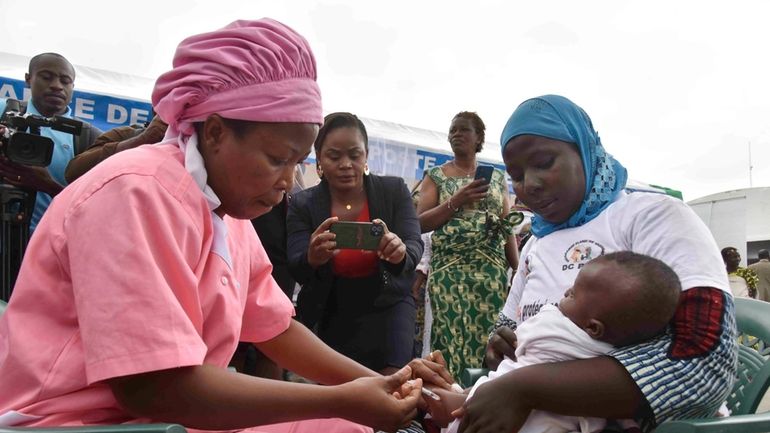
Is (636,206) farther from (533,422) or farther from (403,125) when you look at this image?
(403,125)

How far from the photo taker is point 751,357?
195 cm

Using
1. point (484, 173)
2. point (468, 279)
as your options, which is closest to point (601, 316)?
point (468, 279)

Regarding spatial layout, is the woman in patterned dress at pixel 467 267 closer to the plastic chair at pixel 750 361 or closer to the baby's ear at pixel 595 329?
the plastic chair at pixel 750 361

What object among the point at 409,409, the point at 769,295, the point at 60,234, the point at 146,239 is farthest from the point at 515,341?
the point at 769,295

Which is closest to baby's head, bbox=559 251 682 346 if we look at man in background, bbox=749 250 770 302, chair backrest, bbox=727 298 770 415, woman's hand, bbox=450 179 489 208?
chair backrest, bbox=727 298 770 415

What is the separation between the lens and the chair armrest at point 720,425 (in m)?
1.32

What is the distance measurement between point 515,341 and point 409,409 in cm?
49

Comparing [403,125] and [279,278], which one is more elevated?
[403,125]

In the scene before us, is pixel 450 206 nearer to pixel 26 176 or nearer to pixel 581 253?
pixel 581 253

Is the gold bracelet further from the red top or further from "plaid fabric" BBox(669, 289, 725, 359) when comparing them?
"plaid fabric" BBox(669, 289, 725, 359)

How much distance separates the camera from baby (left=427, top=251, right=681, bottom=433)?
1434 mm

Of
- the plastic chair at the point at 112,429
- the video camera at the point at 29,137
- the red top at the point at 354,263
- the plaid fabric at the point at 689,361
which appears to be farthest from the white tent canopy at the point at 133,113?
the plaid fabric at the point at 689,361

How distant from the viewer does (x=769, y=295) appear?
11.8m

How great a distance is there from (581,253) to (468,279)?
1.95m
